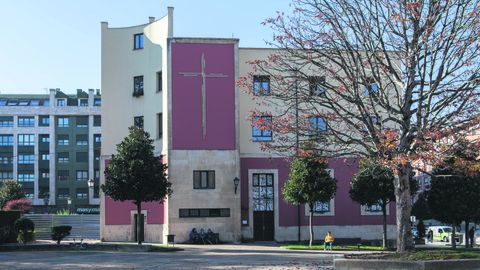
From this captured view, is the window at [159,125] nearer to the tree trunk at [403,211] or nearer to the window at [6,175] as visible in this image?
the tree trunk at [403,211]

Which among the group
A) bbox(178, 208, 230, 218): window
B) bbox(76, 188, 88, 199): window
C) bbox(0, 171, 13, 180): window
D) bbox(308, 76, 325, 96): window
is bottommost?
bbox(178, 208, 230, 218): window

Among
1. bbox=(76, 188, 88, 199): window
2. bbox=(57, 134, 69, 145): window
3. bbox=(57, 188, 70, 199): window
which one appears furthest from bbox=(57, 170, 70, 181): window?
bbox=(57, 134, 69, 145): window

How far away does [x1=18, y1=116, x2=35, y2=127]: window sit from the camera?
102 meters

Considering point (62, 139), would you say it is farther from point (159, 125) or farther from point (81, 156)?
point (159, 125)

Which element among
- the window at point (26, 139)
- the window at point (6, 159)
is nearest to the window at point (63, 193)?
the window at point (26, 139)

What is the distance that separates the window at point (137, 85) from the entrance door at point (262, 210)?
10848mm

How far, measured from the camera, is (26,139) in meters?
102

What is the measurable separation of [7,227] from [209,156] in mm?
13535

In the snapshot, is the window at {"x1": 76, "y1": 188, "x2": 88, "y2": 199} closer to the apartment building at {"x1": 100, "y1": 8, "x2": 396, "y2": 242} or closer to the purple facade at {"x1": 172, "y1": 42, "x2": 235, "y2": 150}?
the apartment building at {"x1": 100, "y1": 8, "x2": 396, "y2": 242}

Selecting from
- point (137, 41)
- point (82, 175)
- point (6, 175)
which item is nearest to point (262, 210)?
point (137, 41)

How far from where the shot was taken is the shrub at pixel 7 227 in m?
35.0

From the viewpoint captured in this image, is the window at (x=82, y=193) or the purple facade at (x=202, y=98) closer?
the purple facade at (x=202, y=98)

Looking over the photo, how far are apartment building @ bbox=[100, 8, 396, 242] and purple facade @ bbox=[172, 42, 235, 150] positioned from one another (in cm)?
7

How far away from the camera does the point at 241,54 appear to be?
1745 inches
